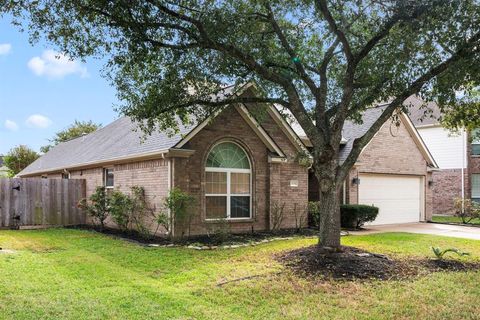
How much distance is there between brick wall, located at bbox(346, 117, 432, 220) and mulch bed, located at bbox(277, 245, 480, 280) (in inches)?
364

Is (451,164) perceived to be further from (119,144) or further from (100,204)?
(100,204)

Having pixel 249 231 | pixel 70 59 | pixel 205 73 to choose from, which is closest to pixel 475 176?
pixel 249 231

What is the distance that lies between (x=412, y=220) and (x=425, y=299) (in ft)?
52.4

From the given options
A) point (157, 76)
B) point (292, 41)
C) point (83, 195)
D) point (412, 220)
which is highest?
point (292, 41)

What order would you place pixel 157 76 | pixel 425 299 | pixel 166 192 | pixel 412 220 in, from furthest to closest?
pixel 412 220
pixel 166 192
pixel 157 76
pixel 425 299

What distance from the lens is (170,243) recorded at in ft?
42.3

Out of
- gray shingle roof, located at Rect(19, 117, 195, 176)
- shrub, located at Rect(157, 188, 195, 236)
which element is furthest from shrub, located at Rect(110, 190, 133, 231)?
shrub, located at Rect(157, 188, 195, 236)

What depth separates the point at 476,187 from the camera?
92.7ft

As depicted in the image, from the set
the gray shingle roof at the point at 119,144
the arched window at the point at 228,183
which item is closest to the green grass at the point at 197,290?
the arched window at the point at 228,183

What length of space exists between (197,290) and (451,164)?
2558cm

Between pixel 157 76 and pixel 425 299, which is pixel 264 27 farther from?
pixel 425 299

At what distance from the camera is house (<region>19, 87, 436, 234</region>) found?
14.3 m

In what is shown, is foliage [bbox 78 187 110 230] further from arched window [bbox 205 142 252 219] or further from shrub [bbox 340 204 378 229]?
shrub [bbox 340 204 378 229]

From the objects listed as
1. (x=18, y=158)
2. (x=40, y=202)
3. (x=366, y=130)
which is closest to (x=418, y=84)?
(x=366, y=130)
